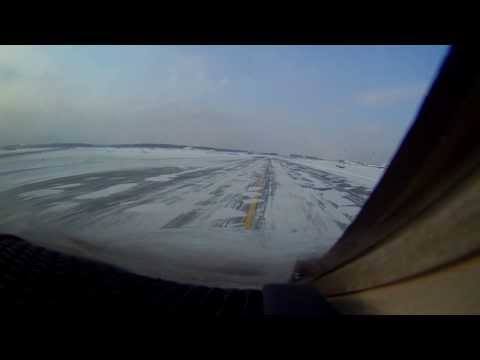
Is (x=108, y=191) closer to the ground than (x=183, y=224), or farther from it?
closer to the ground

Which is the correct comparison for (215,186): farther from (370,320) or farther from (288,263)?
(370,320)

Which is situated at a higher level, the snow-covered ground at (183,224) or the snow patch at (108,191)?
the snow-covered ground at (183,224)

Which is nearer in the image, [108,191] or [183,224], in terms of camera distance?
[183,224]

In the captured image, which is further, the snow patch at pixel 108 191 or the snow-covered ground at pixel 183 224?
the snow patch at pixel 108 191

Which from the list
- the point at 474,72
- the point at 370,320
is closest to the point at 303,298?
the point at 370,320

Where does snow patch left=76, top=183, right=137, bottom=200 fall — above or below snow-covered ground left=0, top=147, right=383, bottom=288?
below

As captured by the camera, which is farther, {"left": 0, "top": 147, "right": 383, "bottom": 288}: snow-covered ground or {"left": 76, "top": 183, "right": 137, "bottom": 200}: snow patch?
{"left": 76, "top": 183, "right": 137, "bottom": 200}: snow patch

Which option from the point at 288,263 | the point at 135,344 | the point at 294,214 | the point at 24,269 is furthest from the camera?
the point at 294,214
